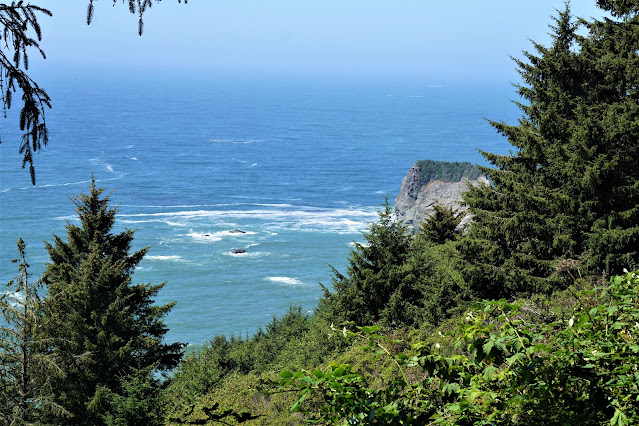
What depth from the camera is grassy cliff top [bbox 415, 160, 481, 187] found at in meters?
87.8

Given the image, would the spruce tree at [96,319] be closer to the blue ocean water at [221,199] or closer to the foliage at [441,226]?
the foliage at [441,226]

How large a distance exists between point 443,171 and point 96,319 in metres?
75.5

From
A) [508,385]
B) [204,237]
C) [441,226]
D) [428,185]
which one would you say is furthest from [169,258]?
[508,385]

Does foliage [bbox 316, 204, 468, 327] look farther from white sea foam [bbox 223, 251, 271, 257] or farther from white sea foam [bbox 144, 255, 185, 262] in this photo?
white sea foam [bbox 223, 251, 271, 257]

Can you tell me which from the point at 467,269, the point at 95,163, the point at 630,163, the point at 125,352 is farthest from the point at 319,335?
the point at 95,163

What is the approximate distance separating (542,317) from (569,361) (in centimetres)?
535

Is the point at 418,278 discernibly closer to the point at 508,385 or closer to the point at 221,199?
the point at 508,385

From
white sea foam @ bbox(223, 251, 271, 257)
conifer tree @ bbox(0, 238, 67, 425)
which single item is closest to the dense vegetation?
conifer tree @ bbox(0, 238, 67, 425)

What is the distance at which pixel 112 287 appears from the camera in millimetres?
22062

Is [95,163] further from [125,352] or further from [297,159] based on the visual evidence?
[125,352]

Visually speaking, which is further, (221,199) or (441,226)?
(221,199)

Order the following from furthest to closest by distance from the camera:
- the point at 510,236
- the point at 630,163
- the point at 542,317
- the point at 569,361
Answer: the point at 510,236 < the point at 630,163 < the point at 542,317 < the point at 569,361

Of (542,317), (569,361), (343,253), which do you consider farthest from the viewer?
(343,253)

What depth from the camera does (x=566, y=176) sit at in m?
17.6
